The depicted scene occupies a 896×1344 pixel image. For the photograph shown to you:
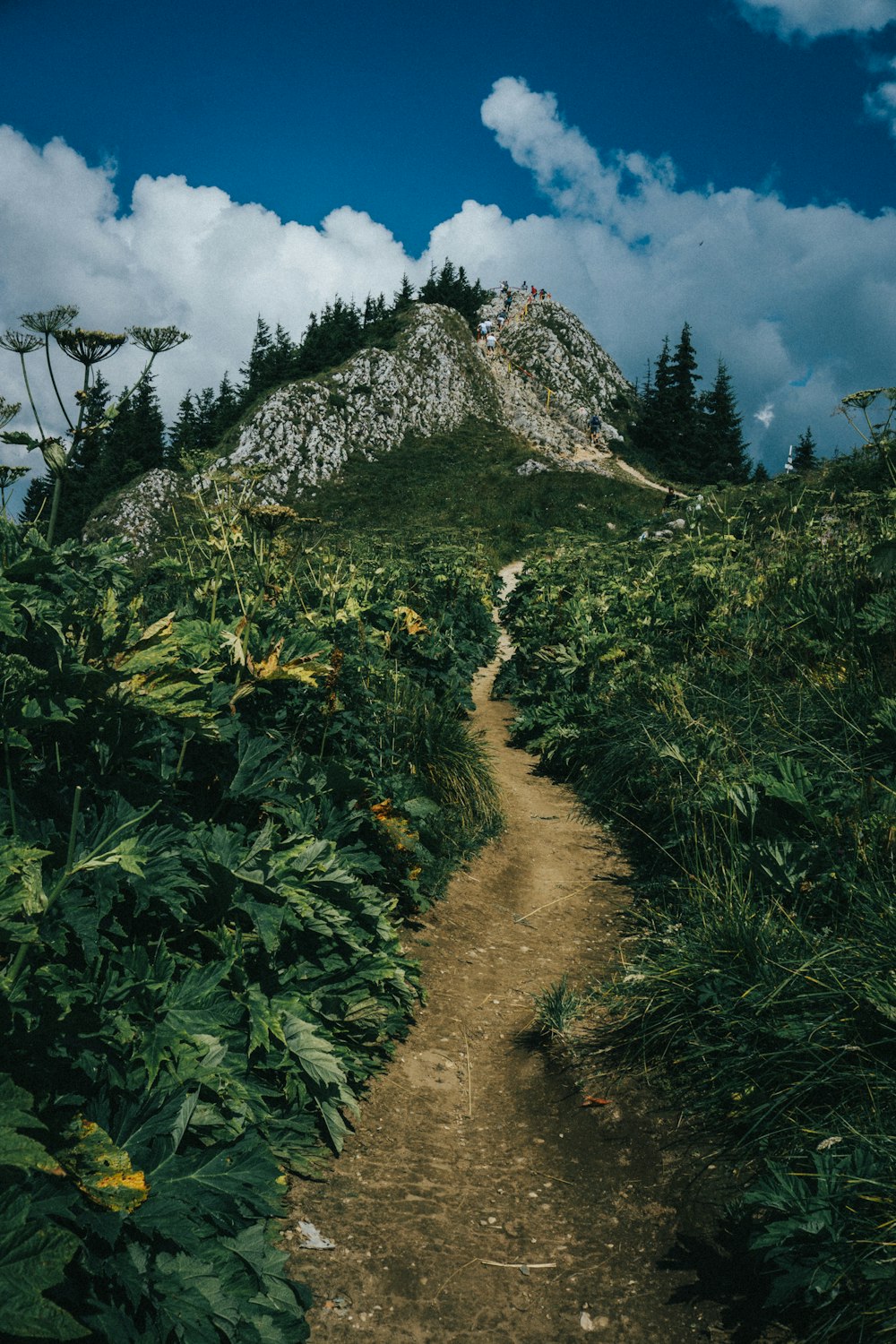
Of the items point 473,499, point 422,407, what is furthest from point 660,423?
point 473,499

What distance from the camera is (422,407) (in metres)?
59.0

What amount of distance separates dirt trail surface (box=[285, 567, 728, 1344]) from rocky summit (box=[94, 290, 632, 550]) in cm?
3369

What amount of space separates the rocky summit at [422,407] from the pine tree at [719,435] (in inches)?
231

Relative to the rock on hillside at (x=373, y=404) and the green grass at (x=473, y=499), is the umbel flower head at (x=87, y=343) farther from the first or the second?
the rock on hillside at (x=373, y=404)

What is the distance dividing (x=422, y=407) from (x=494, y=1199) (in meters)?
59.7

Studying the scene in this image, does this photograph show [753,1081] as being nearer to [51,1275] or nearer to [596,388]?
[51,1275]

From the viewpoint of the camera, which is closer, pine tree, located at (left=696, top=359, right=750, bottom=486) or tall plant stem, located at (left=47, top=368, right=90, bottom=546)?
tall plant stem, located at (left=47, top=368, right=90, bottom=546)

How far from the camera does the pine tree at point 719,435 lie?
55.8m

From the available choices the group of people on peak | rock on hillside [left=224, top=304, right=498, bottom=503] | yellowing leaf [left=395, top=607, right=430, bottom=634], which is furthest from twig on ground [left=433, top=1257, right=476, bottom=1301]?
the group of people on peak

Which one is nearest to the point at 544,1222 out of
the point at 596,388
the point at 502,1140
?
the point at 502,1140

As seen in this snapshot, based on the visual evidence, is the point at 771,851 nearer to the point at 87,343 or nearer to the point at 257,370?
the point at 87,343

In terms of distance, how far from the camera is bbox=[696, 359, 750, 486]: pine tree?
5575 cm

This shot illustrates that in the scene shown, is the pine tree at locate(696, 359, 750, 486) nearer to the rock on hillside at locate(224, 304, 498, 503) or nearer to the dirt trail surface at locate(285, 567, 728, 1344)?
the rock on hillside at locate(224, 304, 498, 503)

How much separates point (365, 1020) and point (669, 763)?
2948 millimetres
